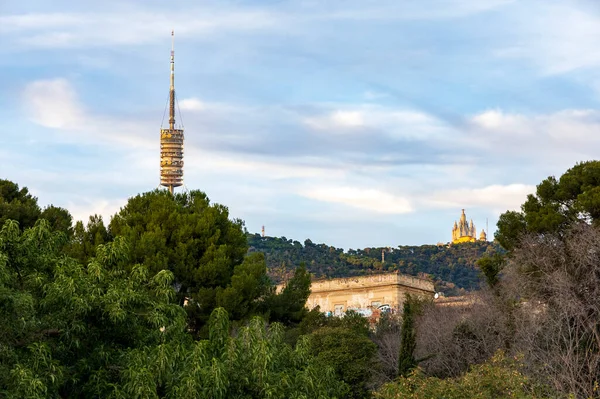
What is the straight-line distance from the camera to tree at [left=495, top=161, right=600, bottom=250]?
37375 millimetres

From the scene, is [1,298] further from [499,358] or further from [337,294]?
[337,294]

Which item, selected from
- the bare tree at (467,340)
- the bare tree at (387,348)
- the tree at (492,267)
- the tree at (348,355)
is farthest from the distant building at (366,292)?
the tree at (348,355)

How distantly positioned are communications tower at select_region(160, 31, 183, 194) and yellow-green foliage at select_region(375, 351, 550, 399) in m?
90.8

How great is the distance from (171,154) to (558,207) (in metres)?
78.3

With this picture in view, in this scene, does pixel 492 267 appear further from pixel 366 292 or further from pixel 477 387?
pixel 366 292

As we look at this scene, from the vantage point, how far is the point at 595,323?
3038cm

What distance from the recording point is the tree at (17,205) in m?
41.6

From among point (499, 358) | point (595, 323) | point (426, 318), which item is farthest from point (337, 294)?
point (499, 358)


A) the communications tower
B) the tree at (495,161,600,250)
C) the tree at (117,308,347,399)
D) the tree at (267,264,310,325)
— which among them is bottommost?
the tree at (117,308,347,399)

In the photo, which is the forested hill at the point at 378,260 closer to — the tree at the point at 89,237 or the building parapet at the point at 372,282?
the building parapet at the point at 372,282

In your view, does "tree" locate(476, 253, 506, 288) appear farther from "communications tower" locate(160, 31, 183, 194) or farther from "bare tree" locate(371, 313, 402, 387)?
"communications tower" locate(160, 31, 183, 194)

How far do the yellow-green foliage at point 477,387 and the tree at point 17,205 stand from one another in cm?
1949

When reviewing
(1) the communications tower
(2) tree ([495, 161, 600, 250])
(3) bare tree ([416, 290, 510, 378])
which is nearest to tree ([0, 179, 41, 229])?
(3) bare tree ([416, 290, 510, 378])

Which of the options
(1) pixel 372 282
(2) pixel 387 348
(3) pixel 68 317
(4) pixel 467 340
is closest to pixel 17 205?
(2) pixel 387 348
